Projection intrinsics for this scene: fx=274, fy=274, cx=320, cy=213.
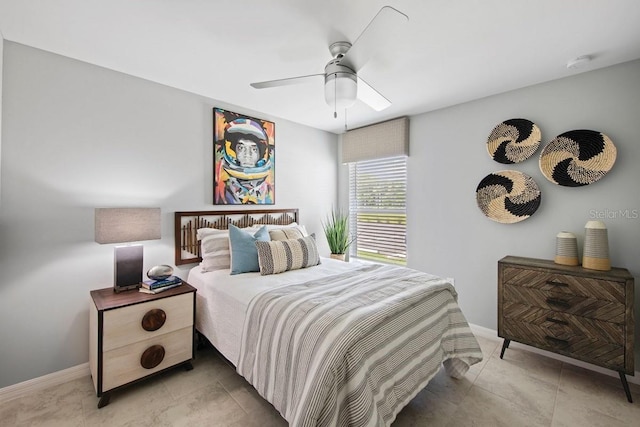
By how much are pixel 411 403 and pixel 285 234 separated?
185 cm

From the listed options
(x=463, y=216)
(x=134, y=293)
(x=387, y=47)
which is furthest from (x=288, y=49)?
(x=463, y=216)

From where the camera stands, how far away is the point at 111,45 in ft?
6.60

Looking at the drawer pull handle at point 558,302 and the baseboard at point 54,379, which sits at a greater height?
the drawer pull handle at point 558,302

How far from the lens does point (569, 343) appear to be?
2.18 m

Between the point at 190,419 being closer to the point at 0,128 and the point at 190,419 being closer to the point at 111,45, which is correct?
the point at 0,128

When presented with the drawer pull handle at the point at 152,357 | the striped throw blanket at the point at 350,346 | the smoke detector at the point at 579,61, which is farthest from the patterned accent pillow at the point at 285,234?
the smoke detector at the point at 579,61

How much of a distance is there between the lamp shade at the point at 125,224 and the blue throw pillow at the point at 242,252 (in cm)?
62

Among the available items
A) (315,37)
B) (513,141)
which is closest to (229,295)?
(315,37)

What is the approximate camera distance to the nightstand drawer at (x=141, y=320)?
6.21ft

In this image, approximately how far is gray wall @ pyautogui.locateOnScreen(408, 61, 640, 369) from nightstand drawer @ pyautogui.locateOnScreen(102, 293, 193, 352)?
2.70 meters

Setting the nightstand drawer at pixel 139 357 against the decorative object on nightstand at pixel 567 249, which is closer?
the nightstand drawer at pixel 139 357

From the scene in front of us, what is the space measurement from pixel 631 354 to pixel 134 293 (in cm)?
371

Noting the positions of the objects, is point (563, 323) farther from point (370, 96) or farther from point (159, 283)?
point (159, 283)

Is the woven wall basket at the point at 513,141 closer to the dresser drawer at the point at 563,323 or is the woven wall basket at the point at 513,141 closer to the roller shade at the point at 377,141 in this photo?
the roller shade at the point at 377,141
